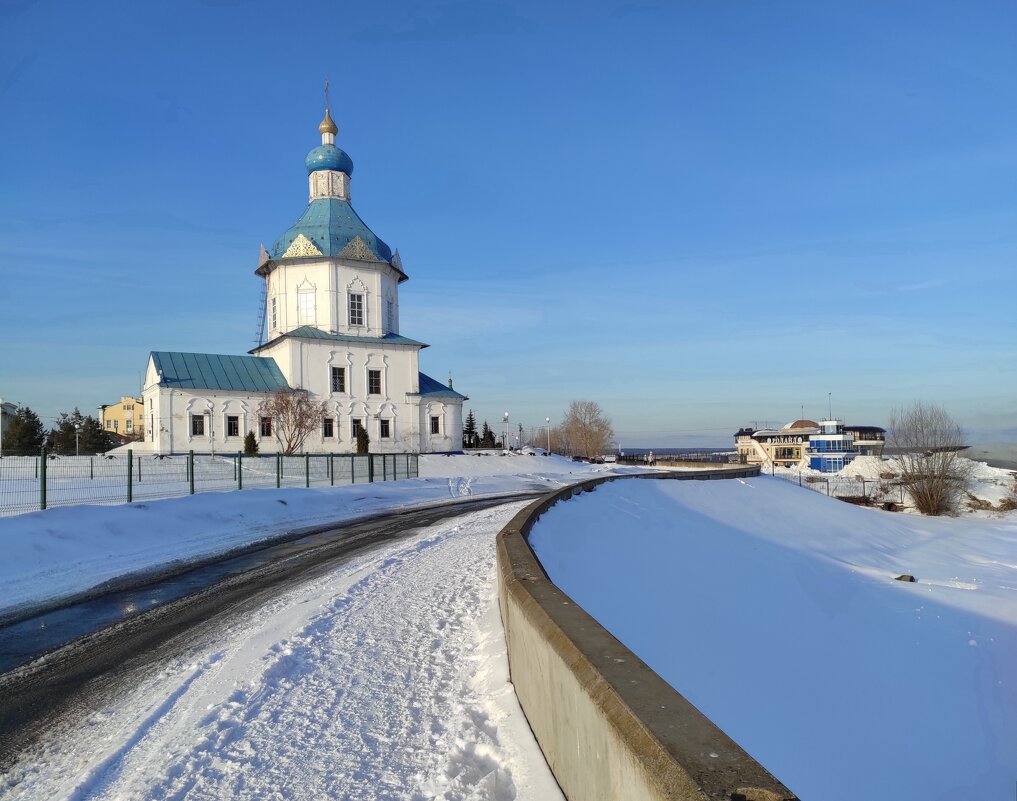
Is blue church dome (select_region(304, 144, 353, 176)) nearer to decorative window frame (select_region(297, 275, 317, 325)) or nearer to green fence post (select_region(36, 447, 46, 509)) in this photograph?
decorative window frame (select_region(297, 275, 317, 325))

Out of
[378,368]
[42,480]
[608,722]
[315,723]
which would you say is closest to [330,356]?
[378,368]

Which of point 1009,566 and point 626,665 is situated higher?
point 626,665

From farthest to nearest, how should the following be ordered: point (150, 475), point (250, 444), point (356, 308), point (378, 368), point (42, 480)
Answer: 1. point (356, 308)
2. point (378, 368)
3. point (250, 444)
4. point (150, 475)
5. point (42, 480)

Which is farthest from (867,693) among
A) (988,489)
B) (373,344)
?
(988,489)

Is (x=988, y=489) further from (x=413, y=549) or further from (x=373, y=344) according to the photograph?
(x=413, y=549)

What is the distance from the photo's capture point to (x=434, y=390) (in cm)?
5600

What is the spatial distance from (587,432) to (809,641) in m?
84.5

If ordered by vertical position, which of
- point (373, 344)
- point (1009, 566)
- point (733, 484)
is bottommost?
point (1009, 566)

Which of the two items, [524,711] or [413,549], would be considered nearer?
[524,711]

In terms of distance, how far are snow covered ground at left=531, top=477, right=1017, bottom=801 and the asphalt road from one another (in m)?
4.28

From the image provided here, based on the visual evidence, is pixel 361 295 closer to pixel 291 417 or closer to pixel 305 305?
pixel 305 305

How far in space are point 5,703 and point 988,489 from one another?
70.5 metres

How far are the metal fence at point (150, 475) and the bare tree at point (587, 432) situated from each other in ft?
210

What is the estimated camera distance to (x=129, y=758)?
4.37 metres
